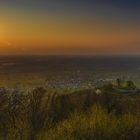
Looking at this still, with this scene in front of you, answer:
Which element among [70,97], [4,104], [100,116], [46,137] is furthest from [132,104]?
[46,137]

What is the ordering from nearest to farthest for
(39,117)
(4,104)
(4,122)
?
(39,117), (4,122), (4,104)

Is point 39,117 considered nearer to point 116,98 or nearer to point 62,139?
point 62,139

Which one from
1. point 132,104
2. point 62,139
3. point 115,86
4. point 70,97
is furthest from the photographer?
point 115,86

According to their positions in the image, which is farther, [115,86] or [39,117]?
[115,86]

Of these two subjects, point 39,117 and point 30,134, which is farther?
point 39,117

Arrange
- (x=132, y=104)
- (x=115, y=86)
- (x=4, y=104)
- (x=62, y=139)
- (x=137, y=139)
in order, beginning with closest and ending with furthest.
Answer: (x=62, y=139) < (x=137, y=139) < (x=4, y=104) < (x=132, y=104) < (x=115, y=86)

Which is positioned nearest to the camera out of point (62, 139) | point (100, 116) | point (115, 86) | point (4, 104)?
point (62, 139)

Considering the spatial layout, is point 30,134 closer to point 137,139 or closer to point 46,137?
point 46,137

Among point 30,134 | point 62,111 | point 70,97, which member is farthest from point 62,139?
point 70,97
